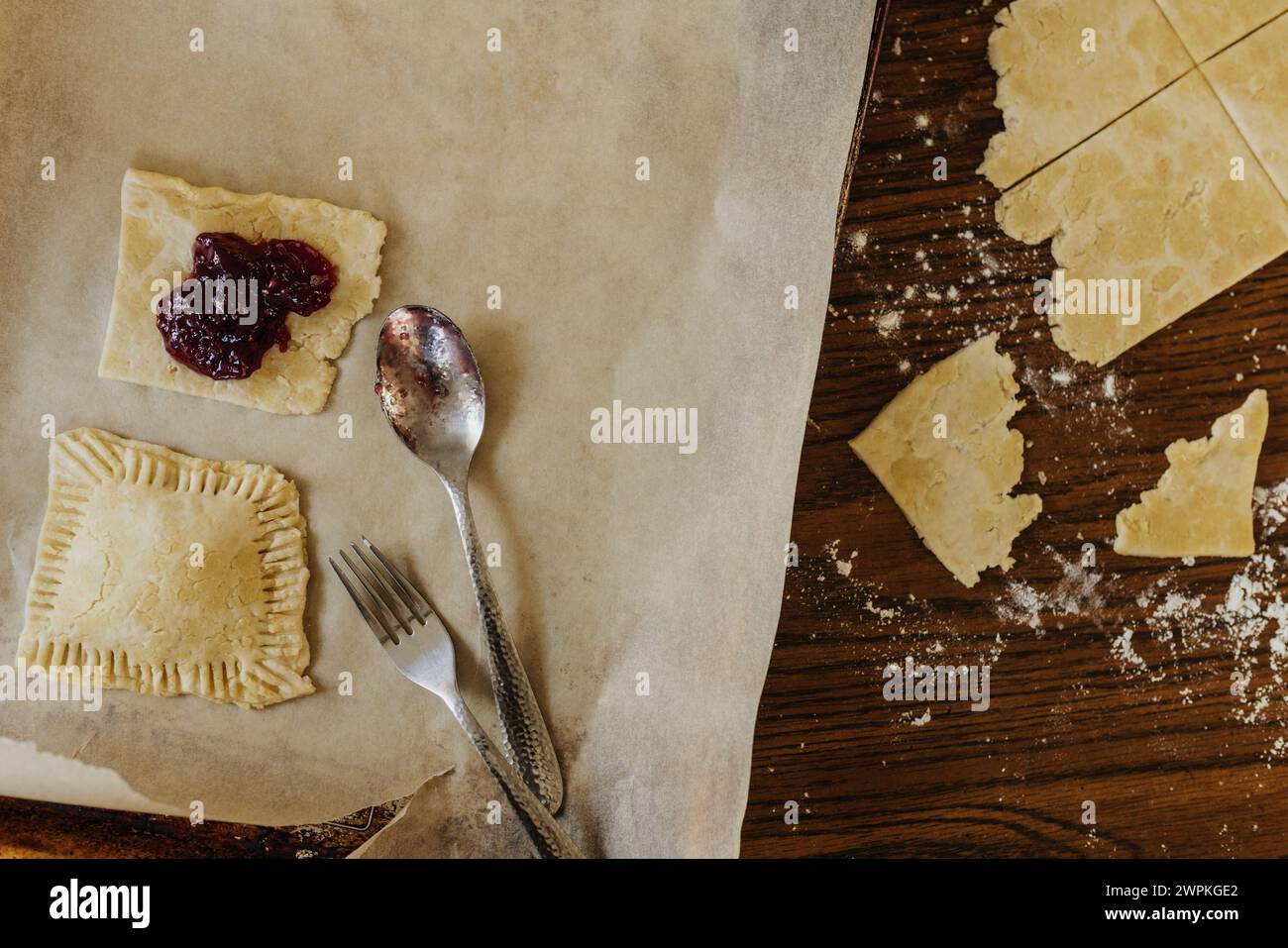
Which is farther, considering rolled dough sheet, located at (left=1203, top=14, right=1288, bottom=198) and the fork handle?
rolled dough sheet, located at (left=1203, top=14, right=1288, bottom=198)

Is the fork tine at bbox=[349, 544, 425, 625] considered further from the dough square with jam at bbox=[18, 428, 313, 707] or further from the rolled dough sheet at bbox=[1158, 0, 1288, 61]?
the rolled dough sheet at bbox=[1158, 0, 1288, 61]

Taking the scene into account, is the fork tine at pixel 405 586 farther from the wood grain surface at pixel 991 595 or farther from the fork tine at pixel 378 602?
the wood grain surface at pixel 991 595

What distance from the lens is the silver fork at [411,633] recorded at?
1888mm

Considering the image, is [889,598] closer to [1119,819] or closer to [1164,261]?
[1119,819]

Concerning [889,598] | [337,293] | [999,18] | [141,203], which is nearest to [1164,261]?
[999,18]

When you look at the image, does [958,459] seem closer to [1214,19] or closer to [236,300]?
[1214,19]

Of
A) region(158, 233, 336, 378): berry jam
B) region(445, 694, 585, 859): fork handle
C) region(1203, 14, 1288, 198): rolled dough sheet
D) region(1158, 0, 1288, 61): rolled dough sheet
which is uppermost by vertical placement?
region(1158, 0, 1288, 61): rolled dough sheet

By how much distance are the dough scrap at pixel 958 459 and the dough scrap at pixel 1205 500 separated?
0.88 feet

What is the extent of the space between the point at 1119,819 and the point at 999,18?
1897mm

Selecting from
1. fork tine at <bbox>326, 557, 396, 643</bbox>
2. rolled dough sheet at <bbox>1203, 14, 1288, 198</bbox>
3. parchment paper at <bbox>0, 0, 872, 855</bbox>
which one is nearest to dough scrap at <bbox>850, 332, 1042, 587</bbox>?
parchment paper at <bbox>0, 0, 872, 855</bbox>

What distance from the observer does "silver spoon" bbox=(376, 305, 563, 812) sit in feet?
6.37

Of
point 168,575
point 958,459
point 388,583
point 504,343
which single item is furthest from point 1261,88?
point 168,575

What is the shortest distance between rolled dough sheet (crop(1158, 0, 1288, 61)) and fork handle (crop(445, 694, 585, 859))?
2.26m
